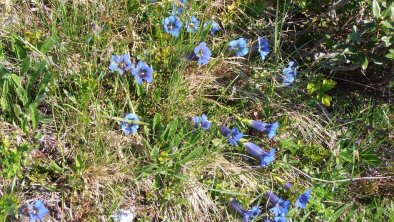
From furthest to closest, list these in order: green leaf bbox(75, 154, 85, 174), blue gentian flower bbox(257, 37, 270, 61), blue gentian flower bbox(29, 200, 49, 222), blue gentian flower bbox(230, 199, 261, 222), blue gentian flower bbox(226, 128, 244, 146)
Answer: blue gentian flower bbox(257, 37, 270, 61)
blue gentian flower bbox(226, 128, 244, 146)
blue gentian flower bbox(230, 199, 261, 222)
green leaf bbox(75, 154, 85, 174)
blue gentian flower bbox(29, 200, 49, 222)

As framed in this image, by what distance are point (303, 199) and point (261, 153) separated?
0.86 feet

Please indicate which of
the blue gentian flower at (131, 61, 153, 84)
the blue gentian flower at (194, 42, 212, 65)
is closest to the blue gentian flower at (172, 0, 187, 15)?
the blue gentian flower at (194, 42, 212, 65)

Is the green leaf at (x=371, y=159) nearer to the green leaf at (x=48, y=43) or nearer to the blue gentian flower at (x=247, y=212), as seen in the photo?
the blue gentian flower at (x=247, y=212)

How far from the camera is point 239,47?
2740mm

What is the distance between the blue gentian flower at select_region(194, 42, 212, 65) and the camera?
258cm

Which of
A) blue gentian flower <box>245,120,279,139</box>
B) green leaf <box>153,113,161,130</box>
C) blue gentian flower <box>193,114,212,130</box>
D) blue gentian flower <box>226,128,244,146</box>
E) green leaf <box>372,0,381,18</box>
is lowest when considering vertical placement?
blue gentian flower <box>245,120,279,139</box>

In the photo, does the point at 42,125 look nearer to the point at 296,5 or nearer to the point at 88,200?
the point at 88,200

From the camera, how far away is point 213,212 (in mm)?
2445

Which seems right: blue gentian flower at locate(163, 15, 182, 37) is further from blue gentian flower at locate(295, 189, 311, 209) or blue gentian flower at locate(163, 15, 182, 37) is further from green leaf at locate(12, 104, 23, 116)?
blue gentian flower at locate(295, 189, 311, 209)

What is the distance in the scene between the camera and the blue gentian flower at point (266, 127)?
2545mm

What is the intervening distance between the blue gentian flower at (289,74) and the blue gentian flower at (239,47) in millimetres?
211

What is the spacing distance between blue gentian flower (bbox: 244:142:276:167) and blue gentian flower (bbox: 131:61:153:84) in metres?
0.51

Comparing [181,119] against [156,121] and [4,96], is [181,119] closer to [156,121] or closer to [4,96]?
[156,121]

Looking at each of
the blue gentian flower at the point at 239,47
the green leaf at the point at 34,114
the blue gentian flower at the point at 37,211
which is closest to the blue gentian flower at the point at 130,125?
→ the green leaf at the point at 34,114
